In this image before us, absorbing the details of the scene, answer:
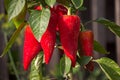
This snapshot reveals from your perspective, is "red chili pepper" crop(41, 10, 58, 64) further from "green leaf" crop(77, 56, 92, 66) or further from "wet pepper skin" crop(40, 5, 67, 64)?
"green leaf" crop(77, 56, 92, 66)

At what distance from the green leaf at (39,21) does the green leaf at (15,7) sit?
40 mm

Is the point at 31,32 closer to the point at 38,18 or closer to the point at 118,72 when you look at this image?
the point at 38,18

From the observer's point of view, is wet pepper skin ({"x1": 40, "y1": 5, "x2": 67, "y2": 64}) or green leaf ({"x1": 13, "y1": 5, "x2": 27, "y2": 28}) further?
green leaf ({"x1": 13, "y1": 5, "x2": 27, "y2": 28})

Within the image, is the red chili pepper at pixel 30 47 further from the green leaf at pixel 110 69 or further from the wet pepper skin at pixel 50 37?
the green leaf at pixel 110 69

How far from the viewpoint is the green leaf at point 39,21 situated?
1208 millimetres

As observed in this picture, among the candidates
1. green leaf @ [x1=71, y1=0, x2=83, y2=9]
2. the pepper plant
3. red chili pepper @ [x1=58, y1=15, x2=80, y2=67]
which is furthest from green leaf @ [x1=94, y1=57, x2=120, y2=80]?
green leaf @ [x1=71, y1=0, x2=83, y2=9]

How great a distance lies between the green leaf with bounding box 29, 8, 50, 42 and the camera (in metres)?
1.21

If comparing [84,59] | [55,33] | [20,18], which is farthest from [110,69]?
[20,18]

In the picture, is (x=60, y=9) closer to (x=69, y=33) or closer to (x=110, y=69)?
(x=69, y=33)

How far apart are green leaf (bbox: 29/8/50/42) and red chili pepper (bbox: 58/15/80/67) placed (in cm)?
5

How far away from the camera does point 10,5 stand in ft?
4.21

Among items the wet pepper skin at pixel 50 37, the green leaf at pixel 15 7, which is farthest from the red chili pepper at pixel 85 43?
the green leaf at pixel 15 7

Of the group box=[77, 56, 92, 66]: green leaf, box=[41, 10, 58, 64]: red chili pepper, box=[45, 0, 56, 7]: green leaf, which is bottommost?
box=[77, 56, 92, 66]: green leaf

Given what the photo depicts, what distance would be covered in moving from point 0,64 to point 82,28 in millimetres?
1859
